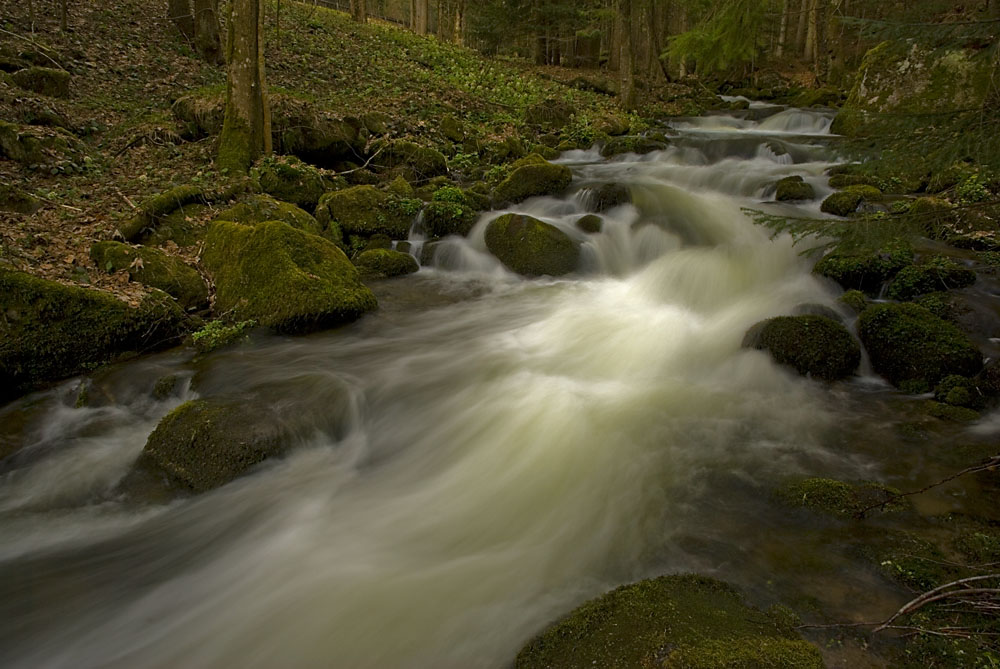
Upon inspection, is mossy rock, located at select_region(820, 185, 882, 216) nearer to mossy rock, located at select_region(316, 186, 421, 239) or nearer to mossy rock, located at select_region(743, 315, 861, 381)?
mossy rock, located at select_region(743, 315, 861, 381)

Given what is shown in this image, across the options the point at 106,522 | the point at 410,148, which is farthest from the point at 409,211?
the point at 106,522

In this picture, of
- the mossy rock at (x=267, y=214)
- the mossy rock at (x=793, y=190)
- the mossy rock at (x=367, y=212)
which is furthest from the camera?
the mossy rock at (x=793, y=190)

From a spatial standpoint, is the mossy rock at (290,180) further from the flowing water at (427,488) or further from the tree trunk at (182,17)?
the tree trunk at (182,17)

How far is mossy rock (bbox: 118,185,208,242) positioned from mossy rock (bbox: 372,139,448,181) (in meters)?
4.58

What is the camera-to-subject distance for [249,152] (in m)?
9.82

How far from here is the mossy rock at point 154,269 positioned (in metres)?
6.70

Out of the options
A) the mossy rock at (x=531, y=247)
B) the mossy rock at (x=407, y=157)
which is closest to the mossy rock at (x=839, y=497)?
the mossy rock at (x=531, y=247)

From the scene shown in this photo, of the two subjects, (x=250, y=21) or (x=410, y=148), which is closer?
(x=250, y=21)

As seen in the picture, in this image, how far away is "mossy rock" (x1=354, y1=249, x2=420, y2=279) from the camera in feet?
30.1

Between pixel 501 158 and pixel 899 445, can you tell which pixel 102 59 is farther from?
pixel 899 445

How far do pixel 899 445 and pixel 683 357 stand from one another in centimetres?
254

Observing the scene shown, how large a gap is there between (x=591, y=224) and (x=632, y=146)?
6142mm

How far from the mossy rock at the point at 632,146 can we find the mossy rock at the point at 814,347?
1018 centimetres

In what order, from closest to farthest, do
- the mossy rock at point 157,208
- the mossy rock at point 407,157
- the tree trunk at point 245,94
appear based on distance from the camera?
the mossy rock at point 157,208, the tree trunk at point 245,94, the mossy rock at point 407,157
